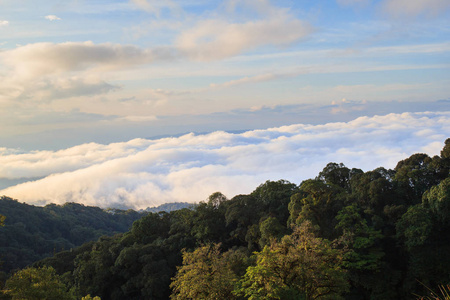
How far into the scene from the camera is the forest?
16.8m

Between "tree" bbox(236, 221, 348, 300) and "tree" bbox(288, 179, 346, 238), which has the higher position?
"tree" bbox(288, 179, 346, 238)

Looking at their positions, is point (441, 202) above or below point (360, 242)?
above

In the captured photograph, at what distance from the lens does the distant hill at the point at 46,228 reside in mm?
63656

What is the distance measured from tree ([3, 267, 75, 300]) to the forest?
57 millimetres

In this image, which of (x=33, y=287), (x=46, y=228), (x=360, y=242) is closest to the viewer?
(x=33, y=287)

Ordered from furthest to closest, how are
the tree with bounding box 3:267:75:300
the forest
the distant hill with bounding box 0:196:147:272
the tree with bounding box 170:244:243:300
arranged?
the distant hill with bounding box 0:196:147:272 → the tree with bounding box 3:267:75:300 → the tree with bounding box 170:244:243:300 → the forest

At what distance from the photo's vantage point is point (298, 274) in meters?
16.2

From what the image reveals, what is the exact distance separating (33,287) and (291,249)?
14808 mm

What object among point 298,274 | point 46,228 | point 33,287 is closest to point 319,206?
point 298,274

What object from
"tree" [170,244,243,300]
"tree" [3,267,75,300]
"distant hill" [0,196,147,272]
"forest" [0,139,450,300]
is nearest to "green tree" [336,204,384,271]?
"forest" [0,139,450,300]

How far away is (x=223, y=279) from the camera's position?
1859 cm

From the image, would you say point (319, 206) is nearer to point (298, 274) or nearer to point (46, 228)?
point (298, 274)

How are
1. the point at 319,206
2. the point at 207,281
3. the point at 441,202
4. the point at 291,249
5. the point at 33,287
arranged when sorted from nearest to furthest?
1. the point at 291,249
2. the point at 207,281
3. the point at 33,287
4. the point at 441,202
5. the point at 319,206

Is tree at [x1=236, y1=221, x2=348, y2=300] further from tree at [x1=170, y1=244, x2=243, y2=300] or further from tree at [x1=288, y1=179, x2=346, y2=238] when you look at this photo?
tree at [x1=288, y1=179, x2=346, y2=238]
